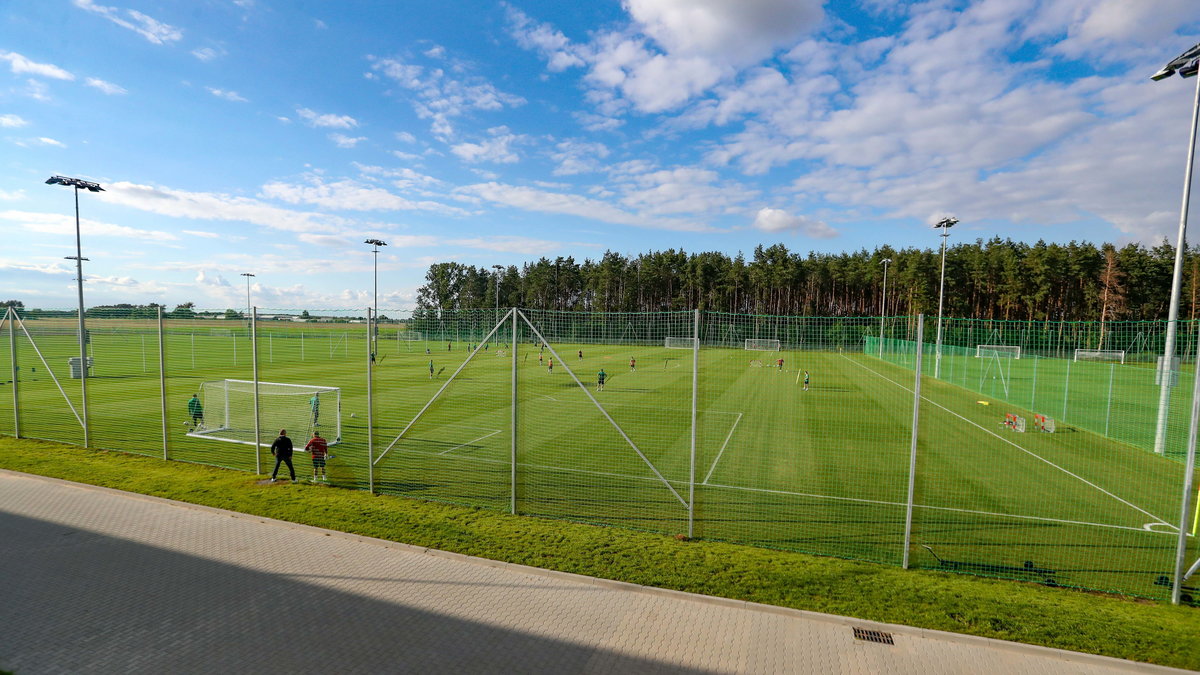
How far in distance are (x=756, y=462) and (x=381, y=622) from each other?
35.4 feet

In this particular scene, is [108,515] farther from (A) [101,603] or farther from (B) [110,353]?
(B) [110,353]

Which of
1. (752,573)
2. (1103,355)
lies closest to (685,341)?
(752,573)

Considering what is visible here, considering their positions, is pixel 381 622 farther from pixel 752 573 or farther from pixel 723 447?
pixel 723 447

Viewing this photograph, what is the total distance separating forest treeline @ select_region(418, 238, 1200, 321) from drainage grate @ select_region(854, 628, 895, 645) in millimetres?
62939

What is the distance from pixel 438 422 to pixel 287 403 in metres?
4.96

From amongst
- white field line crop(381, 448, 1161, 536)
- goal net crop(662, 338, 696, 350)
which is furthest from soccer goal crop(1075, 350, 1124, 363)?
goal net crop(662, 338, 696, 350)

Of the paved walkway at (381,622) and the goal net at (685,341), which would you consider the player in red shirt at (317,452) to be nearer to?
the paved walkway at (381,622)

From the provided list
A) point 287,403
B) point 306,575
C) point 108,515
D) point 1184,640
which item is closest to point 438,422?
point 287,403

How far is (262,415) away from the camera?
1639 cm

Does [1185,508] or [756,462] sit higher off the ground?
[1185,508]

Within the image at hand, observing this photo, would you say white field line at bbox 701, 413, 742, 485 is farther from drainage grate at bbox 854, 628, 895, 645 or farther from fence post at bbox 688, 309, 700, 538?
drainage grate at bbox 854, 628, 895, 645

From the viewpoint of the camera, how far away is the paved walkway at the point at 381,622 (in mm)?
5031

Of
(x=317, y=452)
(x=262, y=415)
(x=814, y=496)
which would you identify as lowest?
(x=814, y=496)

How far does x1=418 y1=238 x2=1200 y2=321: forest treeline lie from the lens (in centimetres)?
6438
